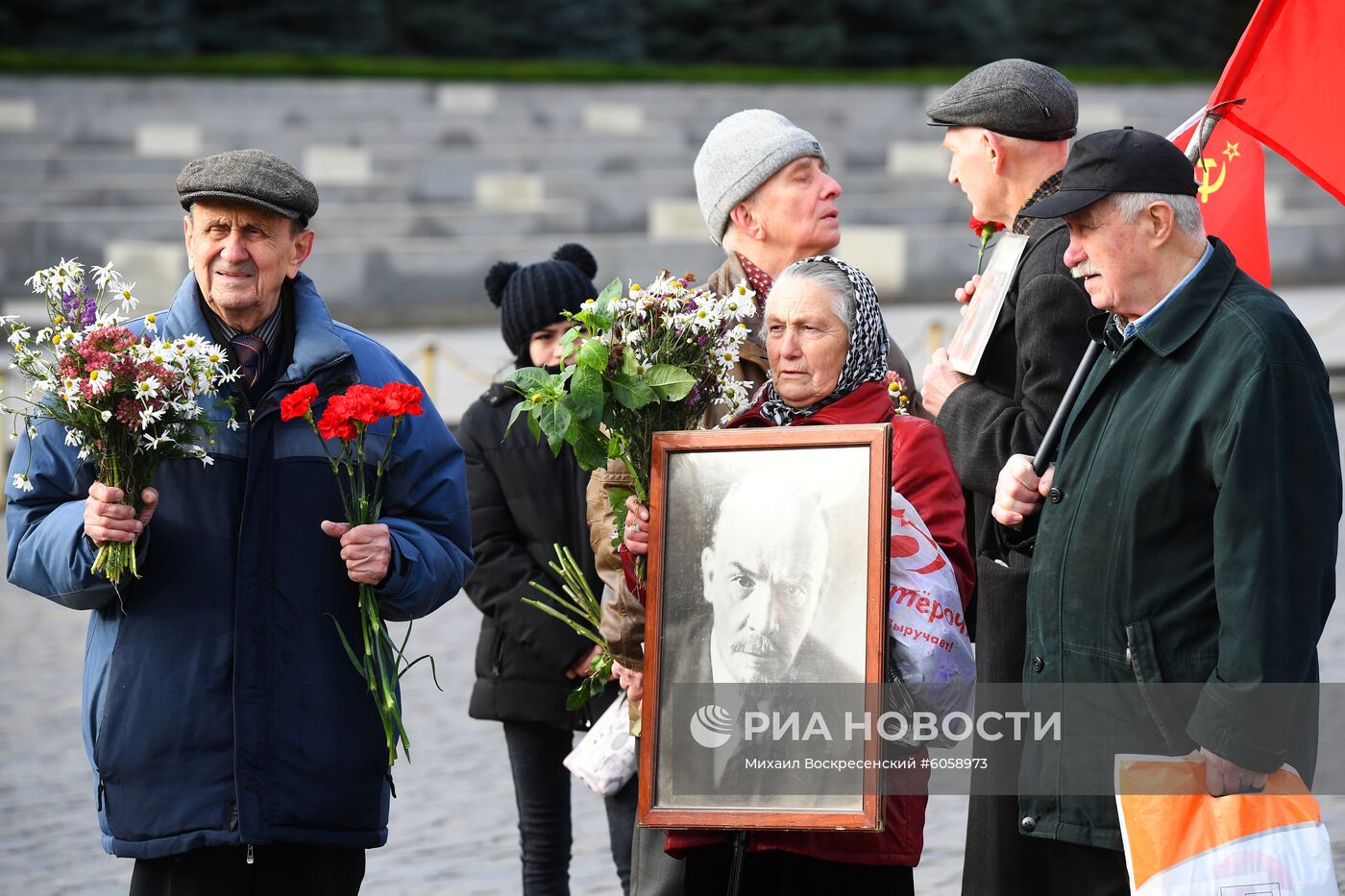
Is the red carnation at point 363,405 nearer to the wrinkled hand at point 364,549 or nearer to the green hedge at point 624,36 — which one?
the wrinkled hand at point 364,549

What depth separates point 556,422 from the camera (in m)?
3.69

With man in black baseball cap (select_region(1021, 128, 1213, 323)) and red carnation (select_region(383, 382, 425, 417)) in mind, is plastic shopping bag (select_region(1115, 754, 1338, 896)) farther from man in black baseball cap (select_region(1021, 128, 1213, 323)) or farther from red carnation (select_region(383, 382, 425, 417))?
red carnation (select_region(383, 382, 425, 417))

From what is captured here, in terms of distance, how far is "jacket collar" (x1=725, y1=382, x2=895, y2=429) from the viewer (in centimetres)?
374

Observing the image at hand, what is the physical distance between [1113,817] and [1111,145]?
1.24 meters

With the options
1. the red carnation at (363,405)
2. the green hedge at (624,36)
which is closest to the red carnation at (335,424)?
the red carnation at (363,405)

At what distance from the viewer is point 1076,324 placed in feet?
13.4

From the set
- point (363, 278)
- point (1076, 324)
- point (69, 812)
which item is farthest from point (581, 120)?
point (1076, 324)

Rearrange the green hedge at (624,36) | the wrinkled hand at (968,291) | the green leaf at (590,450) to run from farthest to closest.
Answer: the green hedge at (624,36) < the wrinkled hand at (968,291) < the green leaf at (590,450)

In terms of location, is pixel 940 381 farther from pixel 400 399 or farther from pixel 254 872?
pixel 254 872

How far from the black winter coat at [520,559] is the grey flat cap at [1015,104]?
151 centimetres

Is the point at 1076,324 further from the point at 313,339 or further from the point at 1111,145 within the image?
the point at 313,339

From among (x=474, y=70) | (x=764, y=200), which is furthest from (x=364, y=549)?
(x=474, y=70)

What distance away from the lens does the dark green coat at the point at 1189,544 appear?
3117 millimetres

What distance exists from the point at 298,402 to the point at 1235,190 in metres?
2.47
